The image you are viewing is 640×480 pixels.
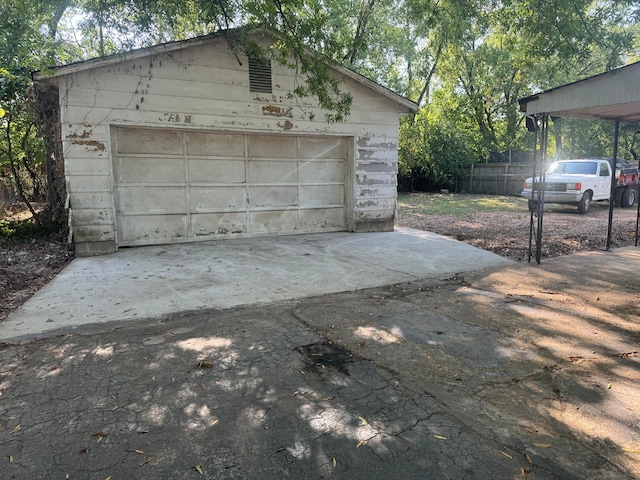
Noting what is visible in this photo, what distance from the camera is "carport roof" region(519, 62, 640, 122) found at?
5262 mm

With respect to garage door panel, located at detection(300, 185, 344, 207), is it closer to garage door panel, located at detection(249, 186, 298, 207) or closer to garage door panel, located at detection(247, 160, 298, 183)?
garage door panel, located at detection(249, 186, 298, 207)

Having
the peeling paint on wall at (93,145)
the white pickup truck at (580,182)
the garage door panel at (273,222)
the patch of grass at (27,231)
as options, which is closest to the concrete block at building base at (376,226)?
the garage door panel at (273,222)

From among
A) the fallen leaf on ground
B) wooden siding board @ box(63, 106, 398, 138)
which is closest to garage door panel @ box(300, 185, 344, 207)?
wooden siding board @ box(63, 106, 398, 138)

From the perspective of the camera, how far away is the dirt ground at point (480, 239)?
6066mm

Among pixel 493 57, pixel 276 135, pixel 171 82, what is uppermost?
pixel 493 57

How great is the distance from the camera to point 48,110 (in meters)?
9.02

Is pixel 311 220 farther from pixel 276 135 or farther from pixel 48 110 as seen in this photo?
pixel 48 110

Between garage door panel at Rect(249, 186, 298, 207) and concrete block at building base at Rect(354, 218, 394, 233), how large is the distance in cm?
161

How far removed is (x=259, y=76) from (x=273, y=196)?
2457 mm

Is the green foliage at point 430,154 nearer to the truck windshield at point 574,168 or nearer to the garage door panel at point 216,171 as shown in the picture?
the truck windshield at point 574,168

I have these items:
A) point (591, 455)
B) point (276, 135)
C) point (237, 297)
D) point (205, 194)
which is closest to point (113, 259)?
point (205, 194)

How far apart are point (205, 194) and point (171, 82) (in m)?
2.17

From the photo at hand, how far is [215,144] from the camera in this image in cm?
862

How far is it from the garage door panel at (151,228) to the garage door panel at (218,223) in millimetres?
219
